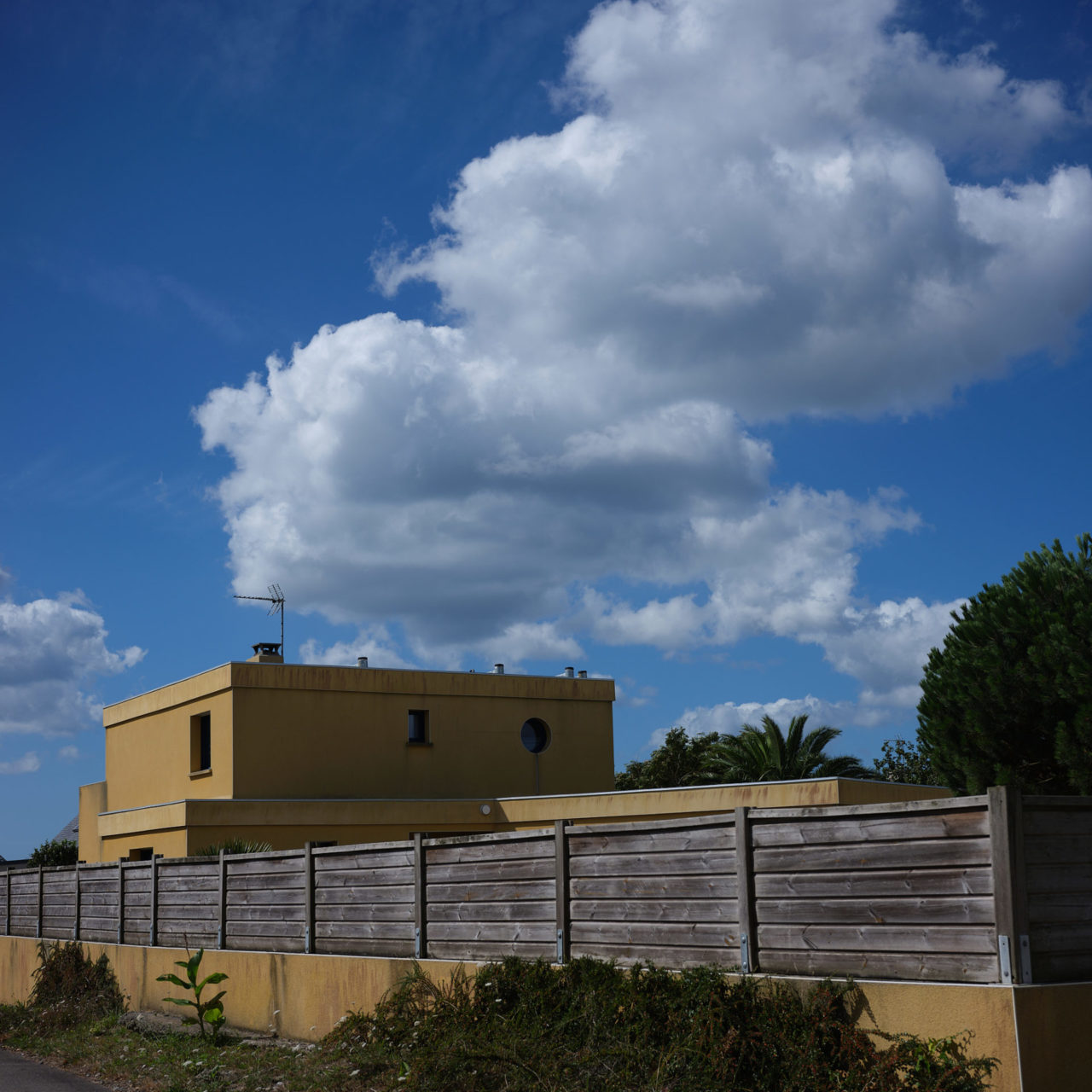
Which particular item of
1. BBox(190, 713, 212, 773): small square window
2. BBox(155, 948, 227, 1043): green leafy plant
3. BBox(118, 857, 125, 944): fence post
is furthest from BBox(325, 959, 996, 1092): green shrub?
BBox(190, 713, 212, 773): small square window

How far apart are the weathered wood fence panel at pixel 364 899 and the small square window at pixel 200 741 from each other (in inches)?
700

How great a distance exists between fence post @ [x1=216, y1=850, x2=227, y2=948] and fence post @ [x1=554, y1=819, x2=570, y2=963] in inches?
269

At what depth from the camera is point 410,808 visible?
28.8m

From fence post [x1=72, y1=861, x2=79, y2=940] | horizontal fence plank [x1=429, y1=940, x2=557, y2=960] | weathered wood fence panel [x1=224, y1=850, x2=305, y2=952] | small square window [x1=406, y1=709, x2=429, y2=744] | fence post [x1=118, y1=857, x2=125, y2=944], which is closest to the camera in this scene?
horizontal fence plank [x1=429, y1=940, x2=557, y2=960]

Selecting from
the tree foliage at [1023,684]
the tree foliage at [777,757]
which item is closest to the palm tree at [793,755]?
the tree foliage at [777,757]

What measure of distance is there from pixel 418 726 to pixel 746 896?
77.9 feet

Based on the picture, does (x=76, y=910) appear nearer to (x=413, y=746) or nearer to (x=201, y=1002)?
(x=201, y=1002)

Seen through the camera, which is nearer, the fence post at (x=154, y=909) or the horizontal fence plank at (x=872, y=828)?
the horizontal fence plank at (x=872, y=828)

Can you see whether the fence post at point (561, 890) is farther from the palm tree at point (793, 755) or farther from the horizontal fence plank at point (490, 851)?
the palm tree at point (793, 755)

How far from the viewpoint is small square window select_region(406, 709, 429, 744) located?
105ft

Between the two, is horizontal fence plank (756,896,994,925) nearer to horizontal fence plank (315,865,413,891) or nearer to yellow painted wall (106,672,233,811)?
horizontal fence plank (315,865,413,891)

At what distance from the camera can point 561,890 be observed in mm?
10875

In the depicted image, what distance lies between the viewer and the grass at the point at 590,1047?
8.00 m

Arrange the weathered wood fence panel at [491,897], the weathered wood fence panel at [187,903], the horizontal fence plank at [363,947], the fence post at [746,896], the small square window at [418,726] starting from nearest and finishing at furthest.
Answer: the fence post at [746,896], the weathered wood fence panel at [491,897], the horizontal fence plank at [363,947], the weathered wood fence panel at [187,903], the small square window at [418,726]
